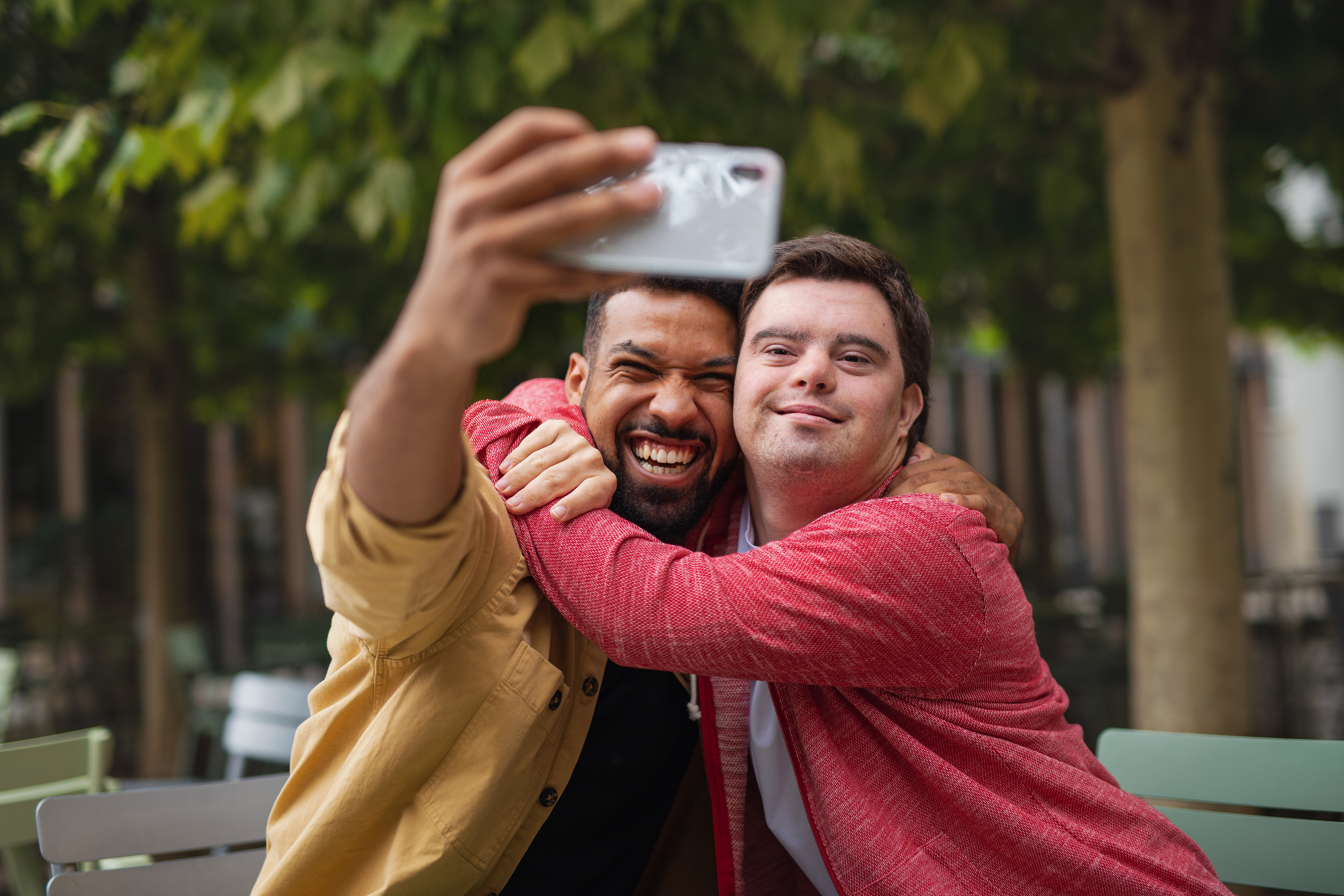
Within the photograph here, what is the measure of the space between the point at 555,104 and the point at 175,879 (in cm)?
252

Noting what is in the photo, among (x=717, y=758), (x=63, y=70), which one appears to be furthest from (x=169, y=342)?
(x=717, y=758)

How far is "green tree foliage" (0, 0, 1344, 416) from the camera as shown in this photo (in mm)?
3225

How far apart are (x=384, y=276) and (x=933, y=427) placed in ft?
42.2

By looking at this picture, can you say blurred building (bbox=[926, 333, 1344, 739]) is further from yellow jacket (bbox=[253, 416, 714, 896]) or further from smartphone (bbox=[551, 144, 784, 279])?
smartphone (bbox=[551, 144, 784, 279])

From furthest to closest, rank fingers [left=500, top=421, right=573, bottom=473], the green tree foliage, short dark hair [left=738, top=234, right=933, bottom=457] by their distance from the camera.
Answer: the green tree foliage < short dark hair [left=738, top=234, right=933, bottom=457] < fingers [left=500, top=421, right=573, bottom=473]

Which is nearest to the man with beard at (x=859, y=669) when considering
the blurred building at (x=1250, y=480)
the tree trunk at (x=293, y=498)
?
the blurred building at (x=1250, y=480)

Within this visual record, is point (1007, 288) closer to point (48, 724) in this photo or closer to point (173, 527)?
point (173, 527)

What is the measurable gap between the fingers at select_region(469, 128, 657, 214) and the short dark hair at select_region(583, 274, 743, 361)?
105 cm

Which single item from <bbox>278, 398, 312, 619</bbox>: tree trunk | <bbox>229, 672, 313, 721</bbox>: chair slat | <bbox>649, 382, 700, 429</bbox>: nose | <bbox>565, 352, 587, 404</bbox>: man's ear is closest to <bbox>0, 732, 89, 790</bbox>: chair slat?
<bbox>229, 672, 313, 721</bbox>: chair slat

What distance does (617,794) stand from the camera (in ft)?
6.85

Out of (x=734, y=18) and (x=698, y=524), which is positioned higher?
(x=734, y=18)

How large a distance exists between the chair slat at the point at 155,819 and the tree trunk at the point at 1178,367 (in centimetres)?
275

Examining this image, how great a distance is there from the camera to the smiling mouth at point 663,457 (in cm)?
223

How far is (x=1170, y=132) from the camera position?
142 inches
